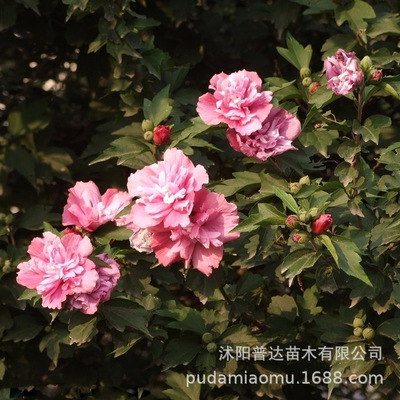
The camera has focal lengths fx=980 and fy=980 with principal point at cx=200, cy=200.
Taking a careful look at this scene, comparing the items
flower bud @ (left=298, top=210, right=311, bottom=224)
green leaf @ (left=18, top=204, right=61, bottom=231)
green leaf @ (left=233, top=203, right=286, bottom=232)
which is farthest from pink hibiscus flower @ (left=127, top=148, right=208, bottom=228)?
green leaf @ (left=18, top=204, right=61, bottom=231)

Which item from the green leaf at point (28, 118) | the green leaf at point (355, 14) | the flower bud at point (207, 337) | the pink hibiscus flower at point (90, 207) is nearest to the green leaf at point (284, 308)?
the flower bud at point (207, 337)

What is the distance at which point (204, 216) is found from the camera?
2.45m

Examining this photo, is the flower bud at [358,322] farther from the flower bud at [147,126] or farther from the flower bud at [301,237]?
the flower bud at [147,126]

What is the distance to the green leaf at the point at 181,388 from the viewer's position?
304 cm

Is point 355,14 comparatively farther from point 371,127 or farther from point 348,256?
point 348,256

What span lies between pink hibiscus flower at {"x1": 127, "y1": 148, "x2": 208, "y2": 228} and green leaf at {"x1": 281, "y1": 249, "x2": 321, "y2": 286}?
28 centimetres

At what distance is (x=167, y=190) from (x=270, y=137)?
0.38 m

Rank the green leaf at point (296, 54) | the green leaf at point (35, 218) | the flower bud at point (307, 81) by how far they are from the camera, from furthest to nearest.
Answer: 1. the green leaf at point (35, 218)
2. the green leaf at point (296, 54)
3. the flower bud at point (307, 81)

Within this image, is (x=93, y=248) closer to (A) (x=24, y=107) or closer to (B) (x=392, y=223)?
(B) (x=392, y=223)

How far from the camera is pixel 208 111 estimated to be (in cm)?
264

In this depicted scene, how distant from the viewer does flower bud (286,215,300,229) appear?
7.94ft

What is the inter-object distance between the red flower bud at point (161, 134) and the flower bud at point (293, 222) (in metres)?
0.50

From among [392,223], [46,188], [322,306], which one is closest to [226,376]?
[322,306]

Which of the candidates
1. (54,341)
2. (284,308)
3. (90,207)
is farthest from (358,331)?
(54,341)
